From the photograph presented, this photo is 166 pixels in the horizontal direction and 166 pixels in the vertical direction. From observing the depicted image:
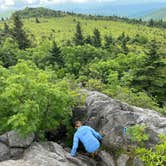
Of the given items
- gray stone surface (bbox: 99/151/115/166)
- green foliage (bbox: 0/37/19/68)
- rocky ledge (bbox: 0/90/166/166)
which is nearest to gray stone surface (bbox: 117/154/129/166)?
rocky ledge (bbox: 0/90/166/166)

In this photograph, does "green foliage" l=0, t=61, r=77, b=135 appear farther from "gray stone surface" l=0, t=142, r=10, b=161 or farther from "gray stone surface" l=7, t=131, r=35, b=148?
"gray stone surface" l=0, t=142, r=10, b=161

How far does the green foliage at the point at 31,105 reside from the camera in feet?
53.0

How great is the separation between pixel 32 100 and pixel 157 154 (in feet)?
20.8

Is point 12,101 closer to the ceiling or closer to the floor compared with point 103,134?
closer to the ceiling

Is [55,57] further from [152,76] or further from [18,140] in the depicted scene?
[18,140]

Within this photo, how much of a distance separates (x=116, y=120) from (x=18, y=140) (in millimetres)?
5170

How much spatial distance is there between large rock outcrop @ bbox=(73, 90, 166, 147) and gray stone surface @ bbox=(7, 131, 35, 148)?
3.90m

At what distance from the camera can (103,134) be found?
18.2m

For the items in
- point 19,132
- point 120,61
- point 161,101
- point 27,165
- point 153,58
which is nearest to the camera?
point 27,165

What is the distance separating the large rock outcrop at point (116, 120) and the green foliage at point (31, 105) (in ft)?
5.19

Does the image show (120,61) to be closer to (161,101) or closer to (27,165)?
(161,101)

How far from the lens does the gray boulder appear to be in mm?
14797

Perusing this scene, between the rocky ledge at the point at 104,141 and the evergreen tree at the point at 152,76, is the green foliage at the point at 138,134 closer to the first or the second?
the rocky ledge at the point at 104,141

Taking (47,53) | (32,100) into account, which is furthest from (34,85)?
(47,53)
